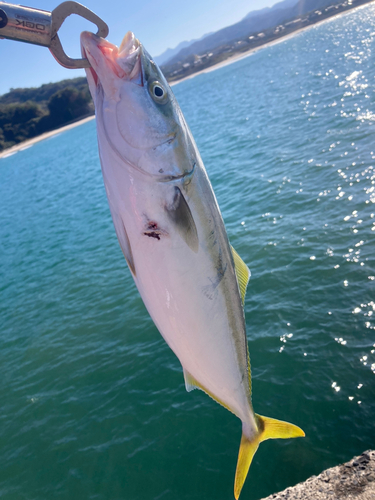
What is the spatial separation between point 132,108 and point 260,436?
295 cm

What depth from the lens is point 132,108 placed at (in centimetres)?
236

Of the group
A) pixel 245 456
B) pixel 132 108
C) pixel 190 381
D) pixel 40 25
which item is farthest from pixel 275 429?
pixel 40 25

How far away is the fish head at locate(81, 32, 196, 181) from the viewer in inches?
92.0

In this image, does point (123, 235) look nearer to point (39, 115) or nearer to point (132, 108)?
point (132, 108)

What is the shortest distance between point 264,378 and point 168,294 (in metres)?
4.87

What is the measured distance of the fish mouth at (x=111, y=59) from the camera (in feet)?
7.54

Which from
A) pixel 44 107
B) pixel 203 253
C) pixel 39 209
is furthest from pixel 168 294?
pixel 44 107

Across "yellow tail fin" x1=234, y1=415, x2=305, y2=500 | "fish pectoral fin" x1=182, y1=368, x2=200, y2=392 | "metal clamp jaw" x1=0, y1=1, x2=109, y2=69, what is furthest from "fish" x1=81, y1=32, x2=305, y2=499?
"yellow tail fin" x1=234, y1=415, x2=305, y2=500

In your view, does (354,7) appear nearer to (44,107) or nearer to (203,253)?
(44,107)

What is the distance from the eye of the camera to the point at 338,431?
5.43 metres

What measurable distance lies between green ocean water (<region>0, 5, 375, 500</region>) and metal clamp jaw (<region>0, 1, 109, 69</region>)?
5694mm

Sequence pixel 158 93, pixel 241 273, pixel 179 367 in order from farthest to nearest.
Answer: pixel 179 367, pixel 241 273, pixel 158 93

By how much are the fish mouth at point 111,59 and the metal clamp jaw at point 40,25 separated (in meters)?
0.07

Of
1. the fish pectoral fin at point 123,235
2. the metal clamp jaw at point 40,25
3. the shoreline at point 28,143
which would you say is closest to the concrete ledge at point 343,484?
the fish pectoral fin at point 123,235
